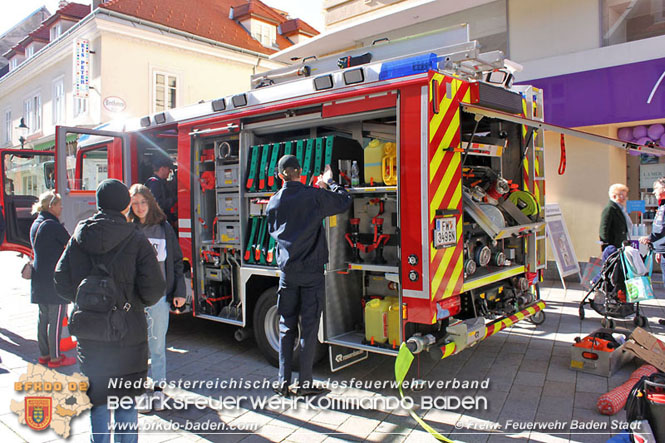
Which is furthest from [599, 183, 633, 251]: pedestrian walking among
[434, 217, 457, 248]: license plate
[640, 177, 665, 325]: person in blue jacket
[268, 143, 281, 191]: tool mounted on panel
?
[268, 143, 281, 191]: tool mounted on panel

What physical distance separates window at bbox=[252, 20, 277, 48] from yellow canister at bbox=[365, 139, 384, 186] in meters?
20.6

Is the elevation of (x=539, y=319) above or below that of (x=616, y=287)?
below

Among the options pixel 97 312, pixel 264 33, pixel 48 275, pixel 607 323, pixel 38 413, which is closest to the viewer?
pixel 97 312

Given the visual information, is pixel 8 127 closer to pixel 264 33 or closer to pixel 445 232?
pixel 264 33

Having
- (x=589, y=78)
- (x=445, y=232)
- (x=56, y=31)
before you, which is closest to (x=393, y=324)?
(x=445, y=232)

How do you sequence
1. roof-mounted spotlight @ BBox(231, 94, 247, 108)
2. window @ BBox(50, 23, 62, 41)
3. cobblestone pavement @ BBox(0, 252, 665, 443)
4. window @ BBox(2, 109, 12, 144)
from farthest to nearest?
1. window @ BBox(2, 109, 12, 144)
2. window @ BBox(50, 23, 62, 41)
3. roof-mounted spotlight @ BBox(231, 94, 247, 108)
4. cobblestone pavement @ BBox(0, 252, 665, 443)

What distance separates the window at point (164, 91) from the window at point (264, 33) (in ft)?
19.4

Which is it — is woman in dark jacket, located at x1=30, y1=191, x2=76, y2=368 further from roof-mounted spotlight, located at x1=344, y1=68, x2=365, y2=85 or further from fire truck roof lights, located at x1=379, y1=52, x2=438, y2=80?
fire truck roof lights, located at x1=379, y1=52, x2=438, y2=80

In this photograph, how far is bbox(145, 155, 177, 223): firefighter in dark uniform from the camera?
6250 mm

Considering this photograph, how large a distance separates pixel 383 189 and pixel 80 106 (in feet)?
58.5

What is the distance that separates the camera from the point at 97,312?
2.79 metres

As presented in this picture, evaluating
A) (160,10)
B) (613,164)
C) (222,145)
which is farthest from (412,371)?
(160,10)

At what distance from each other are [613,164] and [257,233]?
23.6 feet

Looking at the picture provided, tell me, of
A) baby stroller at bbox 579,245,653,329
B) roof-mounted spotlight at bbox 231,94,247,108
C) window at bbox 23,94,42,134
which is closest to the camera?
roof-mounted spotlight at bbox 231,94,247,108
